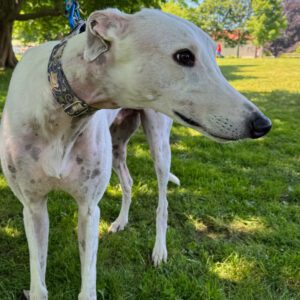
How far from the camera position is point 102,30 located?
1.67m

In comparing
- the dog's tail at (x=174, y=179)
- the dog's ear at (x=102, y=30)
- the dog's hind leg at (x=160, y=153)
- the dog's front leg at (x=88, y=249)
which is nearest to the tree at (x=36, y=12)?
the dog's tail at (x=174, y=179)

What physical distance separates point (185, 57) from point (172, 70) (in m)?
0.08

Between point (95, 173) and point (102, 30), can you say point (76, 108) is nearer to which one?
point (102, 30)

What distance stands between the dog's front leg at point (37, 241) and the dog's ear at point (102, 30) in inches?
42.0

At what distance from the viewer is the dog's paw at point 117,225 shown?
3.53 meters

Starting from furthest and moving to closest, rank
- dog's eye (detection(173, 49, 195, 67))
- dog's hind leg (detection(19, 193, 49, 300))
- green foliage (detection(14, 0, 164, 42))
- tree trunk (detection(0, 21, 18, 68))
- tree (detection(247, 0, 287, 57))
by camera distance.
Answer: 1. tree (detection(247, 0, 287, 57))
2. tree trunk (detection(0, 21, 18, 68))
3. green foliage (detection(14, 0, 164, 42))
4. dog's hind leg (detection(19, 193, 49, 300))
5. dog's eye (detection(173, 49, 195, 67))

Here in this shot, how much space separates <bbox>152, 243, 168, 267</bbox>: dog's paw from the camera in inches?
122

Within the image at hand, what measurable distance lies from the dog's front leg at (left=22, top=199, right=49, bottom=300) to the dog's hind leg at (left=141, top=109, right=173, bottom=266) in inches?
40.5

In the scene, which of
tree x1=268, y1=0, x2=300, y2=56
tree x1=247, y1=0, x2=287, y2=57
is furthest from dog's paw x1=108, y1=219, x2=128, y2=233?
tree x1=268, y1=0, x2=300, y2=56

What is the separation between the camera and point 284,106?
10.0 metres

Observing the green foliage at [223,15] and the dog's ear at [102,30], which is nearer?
the dog's ear at [102,30]

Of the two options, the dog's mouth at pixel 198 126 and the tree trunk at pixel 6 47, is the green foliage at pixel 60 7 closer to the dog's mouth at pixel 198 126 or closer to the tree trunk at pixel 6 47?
the tree trunk at pixel 6 47

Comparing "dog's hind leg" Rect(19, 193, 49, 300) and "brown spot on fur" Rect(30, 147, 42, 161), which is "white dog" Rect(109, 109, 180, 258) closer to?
"dog's hind leg" Rect(19, 193, 49, 300)

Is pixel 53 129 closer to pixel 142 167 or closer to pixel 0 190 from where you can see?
pixel 0 190
